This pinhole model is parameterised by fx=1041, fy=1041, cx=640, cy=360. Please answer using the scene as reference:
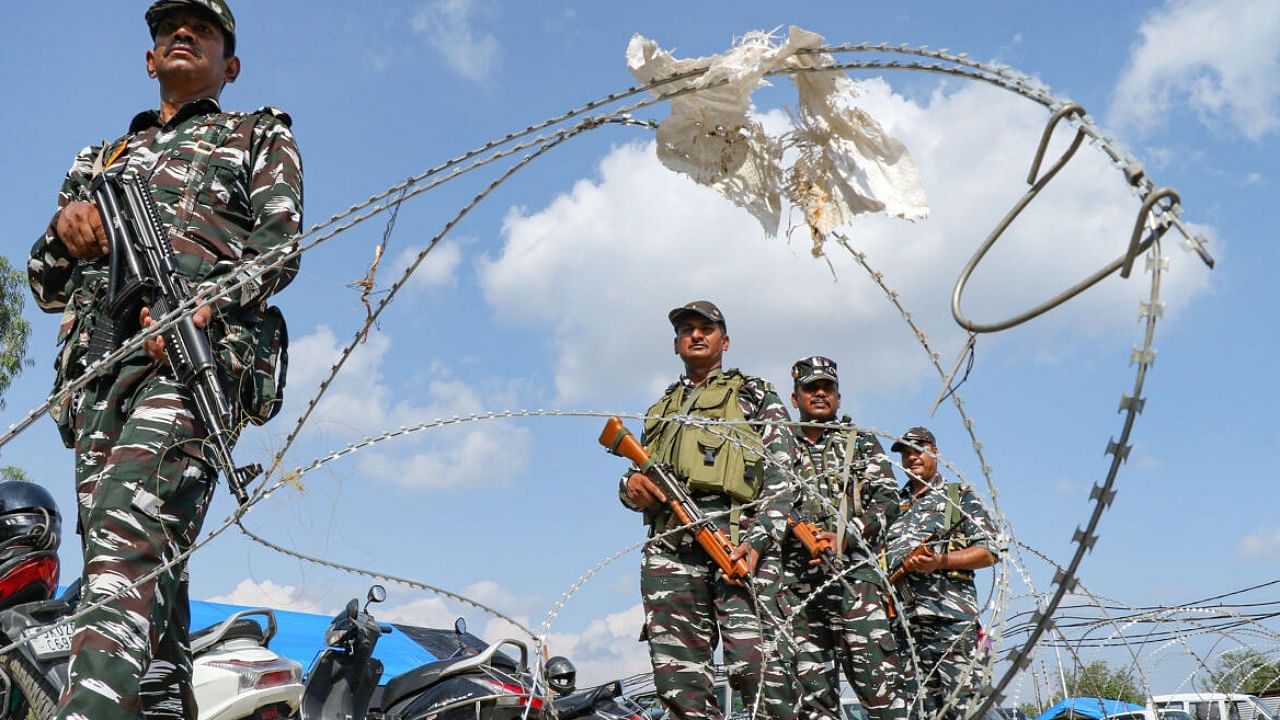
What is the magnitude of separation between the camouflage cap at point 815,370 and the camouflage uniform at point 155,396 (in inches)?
128

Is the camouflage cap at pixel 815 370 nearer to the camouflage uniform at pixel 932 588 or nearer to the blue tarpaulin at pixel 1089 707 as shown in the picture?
the camouflage uniform at pixel 932 588

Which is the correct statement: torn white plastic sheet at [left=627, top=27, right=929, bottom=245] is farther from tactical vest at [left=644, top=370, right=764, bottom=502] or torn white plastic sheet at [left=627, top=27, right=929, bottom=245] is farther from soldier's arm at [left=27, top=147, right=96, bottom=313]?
tactical vest at [left=644, top=370, right=764, bottom=502]

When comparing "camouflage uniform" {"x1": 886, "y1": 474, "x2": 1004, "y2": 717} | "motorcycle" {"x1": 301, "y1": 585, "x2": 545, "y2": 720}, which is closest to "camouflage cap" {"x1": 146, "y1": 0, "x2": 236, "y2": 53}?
"motorcycle" {"x1": 301, "y1": 585, "x2": 545, "y2": 720}

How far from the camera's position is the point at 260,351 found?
253cm

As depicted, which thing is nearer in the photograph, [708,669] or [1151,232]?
[1151,232]

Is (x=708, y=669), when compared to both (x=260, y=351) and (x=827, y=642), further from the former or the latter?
(x=260, y=351)

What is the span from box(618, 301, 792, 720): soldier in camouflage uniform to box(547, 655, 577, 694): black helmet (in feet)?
4.44

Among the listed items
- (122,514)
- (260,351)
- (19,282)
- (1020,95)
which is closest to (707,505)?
(260,351)

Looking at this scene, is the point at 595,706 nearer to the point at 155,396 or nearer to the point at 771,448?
the point at 771,448

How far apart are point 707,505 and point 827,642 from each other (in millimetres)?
1408

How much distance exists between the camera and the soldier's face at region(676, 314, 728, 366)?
4.37 m

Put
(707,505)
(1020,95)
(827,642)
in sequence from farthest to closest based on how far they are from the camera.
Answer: (827,642), (707,505), (1020,95)

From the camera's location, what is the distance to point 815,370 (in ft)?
17.6

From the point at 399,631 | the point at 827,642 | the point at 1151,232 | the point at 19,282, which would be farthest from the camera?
the point at 19,282
